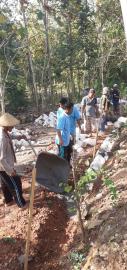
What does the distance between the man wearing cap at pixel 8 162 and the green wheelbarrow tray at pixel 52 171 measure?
0.68 metres

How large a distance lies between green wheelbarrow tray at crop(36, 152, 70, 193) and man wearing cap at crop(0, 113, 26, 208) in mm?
683

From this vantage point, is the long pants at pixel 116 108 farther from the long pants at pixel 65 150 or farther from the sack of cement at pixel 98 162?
the long pants at pixel 65 150

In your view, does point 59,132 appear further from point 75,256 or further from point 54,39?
point 54,39

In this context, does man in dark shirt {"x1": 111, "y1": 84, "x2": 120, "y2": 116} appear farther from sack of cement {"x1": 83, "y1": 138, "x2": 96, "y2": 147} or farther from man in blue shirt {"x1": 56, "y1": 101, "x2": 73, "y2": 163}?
man in blue shirt {"x1": 56, "y1": 101, "x2": 73, "y2": 163}

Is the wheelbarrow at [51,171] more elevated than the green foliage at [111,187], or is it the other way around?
the green foliage at [111,187]

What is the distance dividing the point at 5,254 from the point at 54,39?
22437 mm

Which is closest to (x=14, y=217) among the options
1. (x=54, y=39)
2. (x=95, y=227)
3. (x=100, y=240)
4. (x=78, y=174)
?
(x=95, y=227)

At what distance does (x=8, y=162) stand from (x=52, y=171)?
49.8 inches

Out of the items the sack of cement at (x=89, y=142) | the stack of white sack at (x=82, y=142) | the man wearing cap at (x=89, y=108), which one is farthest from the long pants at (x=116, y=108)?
the sack of cement at (x=89, y=142)

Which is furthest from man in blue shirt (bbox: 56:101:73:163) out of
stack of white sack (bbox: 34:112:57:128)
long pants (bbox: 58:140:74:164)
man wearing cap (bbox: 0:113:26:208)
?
stack of white sack (bbox: 34:112:57:128)

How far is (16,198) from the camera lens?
6.39 m

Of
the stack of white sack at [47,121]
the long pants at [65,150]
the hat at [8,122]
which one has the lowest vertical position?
Result: the stack of white sack at [47,121]

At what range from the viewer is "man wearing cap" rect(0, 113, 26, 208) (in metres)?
5.79

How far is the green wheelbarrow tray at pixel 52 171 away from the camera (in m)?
6.98
